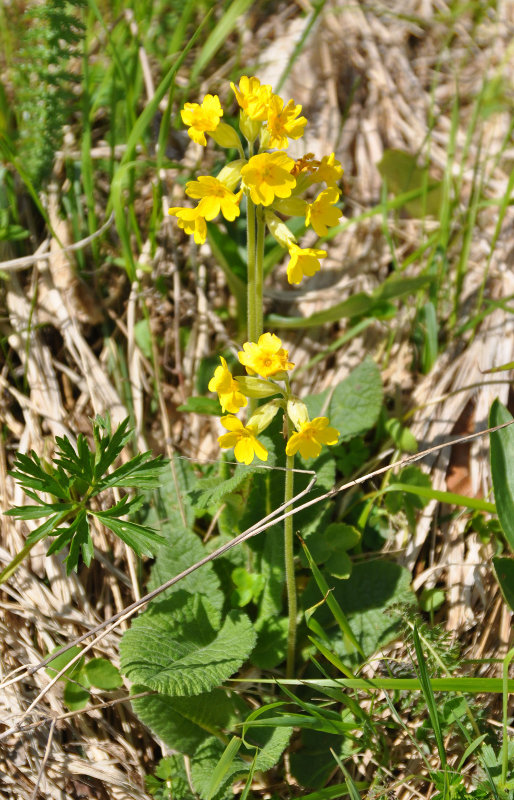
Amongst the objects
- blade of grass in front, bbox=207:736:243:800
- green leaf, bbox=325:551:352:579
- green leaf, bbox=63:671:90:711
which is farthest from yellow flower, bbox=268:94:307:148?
green leaf, bbox=63:671:90:711

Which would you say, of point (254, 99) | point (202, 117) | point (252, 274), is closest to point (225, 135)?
point (202, 117)

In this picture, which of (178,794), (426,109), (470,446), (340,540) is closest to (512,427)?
(470,446)

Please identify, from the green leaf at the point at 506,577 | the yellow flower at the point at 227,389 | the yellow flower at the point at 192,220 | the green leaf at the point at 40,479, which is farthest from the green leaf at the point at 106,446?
the green leaf at the point at 506,577

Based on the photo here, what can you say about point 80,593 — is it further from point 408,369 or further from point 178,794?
point 408,369

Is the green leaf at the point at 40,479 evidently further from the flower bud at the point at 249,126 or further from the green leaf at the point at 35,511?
the flower bud at the point at 249,126

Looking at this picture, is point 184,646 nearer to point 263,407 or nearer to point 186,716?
point 186,716

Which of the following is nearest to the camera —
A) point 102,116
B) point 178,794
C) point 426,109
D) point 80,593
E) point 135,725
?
point 178,794
